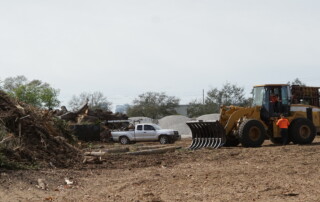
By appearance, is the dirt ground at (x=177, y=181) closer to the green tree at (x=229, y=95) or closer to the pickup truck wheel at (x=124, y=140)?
the pickup truck wheel at (x=124, y=140)

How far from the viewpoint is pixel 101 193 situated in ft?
36.8

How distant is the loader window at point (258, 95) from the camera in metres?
23.6

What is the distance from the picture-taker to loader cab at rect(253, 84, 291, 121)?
23.5 meters

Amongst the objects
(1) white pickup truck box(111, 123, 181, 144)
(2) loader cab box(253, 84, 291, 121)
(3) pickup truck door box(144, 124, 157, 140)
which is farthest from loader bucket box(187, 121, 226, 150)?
(3) pickup truck door box(144, 124, 157, 140)

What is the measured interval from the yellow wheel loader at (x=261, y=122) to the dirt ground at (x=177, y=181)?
4.78 m

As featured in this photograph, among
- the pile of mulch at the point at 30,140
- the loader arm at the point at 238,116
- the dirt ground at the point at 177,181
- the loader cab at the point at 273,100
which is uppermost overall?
the loader cab at the point at 273,100

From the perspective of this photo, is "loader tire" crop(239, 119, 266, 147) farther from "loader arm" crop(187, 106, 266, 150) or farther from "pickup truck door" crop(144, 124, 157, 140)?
"pickup truck door" crop(144, 124, 157, 140)

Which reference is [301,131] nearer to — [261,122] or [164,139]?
[261,122]

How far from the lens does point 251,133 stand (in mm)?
22375

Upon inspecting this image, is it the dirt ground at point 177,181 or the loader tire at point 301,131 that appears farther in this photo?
the loader tire at point 301,131

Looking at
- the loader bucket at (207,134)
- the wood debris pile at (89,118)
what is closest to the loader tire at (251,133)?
the loader bucket at (207,134)

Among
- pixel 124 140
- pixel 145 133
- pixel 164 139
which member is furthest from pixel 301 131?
pixel 124 140

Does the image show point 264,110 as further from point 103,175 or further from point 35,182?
point 35,182

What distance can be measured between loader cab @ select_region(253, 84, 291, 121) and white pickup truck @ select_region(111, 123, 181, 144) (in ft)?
40.6
